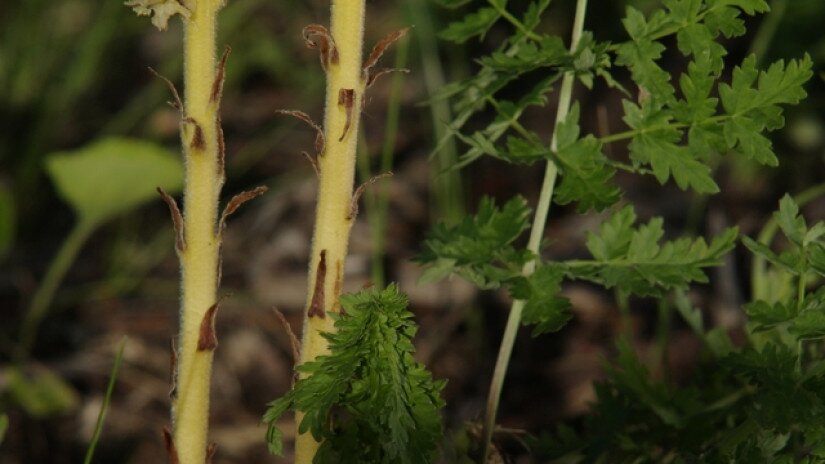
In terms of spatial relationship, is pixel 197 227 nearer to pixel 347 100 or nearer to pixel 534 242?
pixel 347 100

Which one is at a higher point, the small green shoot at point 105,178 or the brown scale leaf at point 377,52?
the small green shoot at point 105,178

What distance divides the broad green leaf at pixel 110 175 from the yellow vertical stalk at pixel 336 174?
1528 millimetres

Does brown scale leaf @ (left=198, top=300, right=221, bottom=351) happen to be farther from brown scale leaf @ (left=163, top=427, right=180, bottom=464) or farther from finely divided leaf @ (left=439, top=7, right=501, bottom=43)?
finely divided leaf @ (left=439, top=7, right=501, bottom=43)

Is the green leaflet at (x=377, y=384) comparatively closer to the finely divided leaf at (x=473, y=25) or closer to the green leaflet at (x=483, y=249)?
the green leaflet at (x=483, y=249)

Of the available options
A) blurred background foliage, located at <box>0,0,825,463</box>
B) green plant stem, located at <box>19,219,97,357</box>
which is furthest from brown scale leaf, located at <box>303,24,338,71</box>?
green plant stem, located at <box>19,219,97,357</box>

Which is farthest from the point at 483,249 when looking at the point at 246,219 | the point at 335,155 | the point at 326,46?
the point at 246,219

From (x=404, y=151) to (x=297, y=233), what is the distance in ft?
2.26

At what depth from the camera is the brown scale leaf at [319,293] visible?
138 centimetres

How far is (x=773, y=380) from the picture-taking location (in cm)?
138

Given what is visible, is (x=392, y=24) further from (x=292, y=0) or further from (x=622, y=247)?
(x=622, y=247)

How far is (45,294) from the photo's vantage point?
9.75ft

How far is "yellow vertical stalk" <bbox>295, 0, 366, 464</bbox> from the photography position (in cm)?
133

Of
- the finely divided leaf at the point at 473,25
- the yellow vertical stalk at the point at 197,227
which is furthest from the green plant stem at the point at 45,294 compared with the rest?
the finely divided leaf at the point at 473,25

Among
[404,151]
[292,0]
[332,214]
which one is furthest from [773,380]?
[292,0]
